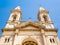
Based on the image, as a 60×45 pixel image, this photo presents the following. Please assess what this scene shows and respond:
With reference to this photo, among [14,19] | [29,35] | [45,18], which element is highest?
[45,18]

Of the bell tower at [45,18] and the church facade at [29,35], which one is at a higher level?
the bell tower at [45,18]

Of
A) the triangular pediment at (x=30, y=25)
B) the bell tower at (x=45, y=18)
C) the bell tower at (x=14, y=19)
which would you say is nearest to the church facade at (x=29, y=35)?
the triangular pediment at (x=30, y=25)

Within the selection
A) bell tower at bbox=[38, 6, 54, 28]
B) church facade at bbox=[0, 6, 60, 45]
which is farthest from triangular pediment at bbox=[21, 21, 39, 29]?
bell tower at bbox=[38, 6, 54, 28]

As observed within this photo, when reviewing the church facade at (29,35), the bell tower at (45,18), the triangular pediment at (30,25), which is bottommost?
the church facade at (29,35)

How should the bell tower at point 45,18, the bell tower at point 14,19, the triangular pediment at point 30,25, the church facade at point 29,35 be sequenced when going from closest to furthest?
1. the church facade at point 29,35
2. the triangular pediment at point 30,25
3. the bell tower at point 14,19
4. the bell tower at point 45,18

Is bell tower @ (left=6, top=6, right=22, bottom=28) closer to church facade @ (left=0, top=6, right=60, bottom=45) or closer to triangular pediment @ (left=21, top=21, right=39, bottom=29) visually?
church facade @ (left=0, top=6, right=60, bottom=45)

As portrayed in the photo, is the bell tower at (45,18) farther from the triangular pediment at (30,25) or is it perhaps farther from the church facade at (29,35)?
the triangular pediment at (30,25)

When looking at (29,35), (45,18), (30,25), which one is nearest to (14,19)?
(30,25)

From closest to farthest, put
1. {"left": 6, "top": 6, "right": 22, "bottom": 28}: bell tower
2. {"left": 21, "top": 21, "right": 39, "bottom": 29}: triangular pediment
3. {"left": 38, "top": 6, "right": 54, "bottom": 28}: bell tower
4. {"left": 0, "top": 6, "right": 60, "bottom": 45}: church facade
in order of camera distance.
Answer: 1. {"left": 0, "top": 6, "right": 60, "bottom": 45}: church facade
2. {"left": 21, "top": 21, "right": 39, "bottom": 29}: triangular pediment
3. {"left": 6, "top": 6, "right": 22, "bottom": 28}: bell tower
4. {"left": 38, "top": 6, "right": 54, "bottom": 28}: bell tower

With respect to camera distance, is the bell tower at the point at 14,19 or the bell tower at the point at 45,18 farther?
the bell tower at the point at 45,18

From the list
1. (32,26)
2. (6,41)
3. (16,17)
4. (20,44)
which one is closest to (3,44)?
(6,41)

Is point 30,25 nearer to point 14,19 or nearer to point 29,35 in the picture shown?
point 29,35

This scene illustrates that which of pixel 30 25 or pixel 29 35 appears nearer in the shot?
pixel 29 35

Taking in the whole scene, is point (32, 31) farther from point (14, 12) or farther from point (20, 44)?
point (14, 12)
